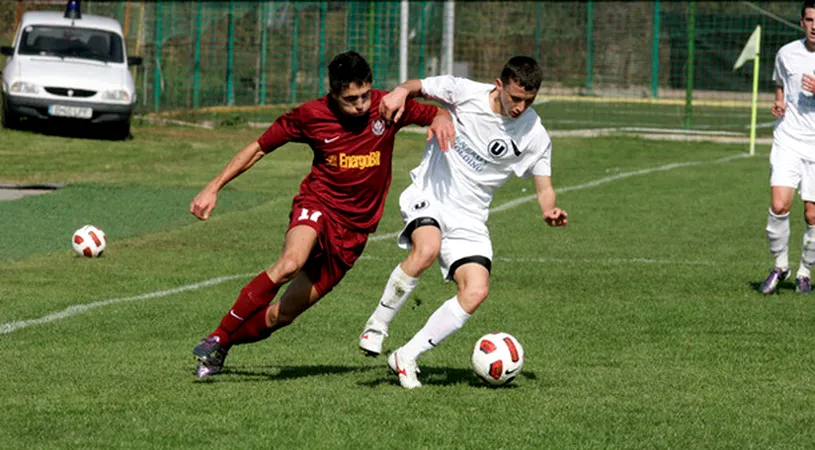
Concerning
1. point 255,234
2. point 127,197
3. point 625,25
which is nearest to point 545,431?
point 255,234

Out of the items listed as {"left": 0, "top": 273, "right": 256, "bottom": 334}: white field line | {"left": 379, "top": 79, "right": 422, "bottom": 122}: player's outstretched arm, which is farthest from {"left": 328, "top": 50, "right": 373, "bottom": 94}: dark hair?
{"left": 0, "top": 273, "right": 256, "bottom": 334}: white field line

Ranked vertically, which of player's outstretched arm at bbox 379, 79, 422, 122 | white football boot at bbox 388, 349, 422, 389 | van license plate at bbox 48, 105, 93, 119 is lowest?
van license plate at bbox 48, 105, 93, 119

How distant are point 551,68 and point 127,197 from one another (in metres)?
23.6

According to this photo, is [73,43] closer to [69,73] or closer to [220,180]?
[69,73]

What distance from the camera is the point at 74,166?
21344 mm

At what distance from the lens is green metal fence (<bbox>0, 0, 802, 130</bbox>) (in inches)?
1321

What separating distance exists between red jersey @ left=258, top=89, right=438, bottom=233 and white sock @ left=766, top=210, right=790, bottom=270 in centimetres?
505

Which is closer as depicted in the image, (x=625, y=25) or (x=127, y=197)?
(x=127, y=197)

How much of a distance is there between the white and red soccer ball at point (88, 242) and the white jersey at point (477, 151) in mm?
5635

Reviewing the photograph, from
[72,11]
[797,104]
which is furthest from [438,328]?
[72,11]

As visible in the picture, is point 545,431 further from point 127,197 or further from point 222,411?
point 127,197

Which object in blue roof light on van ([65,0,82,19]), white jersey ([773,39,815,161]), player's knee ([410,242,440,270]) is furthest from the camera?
blue roof light on van ([65,0,82,19])

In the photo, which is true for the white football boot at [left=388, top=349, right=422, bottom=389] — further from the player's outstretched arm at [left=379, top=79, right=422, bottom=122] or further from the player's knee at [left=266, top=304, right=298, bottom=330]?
the player's outstretched arm at [left=379, top=79, right=422, bottom=122]

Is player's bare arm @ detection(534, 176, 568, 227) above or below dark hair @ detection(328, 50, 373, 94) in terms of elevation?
below
